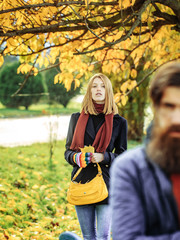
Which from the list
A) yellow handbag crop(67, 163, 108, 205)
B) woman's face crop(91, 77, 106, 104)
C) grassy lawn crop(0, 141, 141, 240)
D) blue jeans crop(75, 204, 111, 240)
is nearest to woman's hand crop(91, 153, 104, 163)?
yellow handbag crop(67, 163, 108, 205)

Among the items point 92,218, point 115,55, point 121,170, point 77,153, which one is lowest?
point 92,218

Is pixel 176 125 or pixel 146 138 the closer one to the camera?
pixel 176 125

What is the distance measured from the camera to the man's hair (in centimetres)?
108

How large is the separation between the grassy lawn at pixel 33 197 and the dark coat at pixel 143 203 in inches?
121

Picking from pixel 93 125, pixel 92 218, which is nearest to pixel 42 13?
pixel 93 125

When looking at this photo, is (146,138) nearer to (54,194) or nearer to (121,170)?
(121,170)

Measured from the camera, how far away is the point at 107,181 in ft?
8.51

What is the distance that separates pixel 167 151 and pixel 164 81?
0.82ft

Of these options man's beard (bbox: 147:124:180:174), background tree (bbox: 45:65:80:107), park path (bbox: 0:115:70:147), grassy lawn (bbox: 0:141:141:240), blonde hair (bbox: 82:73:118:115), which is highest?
background tree (bbox: 45:65:80:107)

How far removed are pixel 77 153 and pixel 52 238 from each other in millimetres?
2062

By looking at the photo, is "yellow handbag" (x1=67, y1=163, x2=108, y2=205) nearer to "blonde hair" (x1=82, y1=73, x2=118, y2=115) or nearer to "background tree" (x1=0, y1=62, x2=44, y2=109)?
"blonde hair" (x1=82, y1=73, x2=118, y2=115)

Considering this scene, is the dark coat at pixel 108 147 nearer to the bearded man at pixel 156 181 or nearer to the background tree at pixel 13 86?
the bearded man at pixel 156 181

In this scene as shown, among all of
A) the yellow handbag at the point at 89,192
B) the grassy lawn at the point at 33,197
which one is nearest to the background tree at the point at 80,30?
the yellow handbag at the point at 89,192

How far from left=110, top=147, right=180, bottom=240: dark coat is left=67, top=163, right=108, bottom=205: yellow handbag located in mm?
1366
